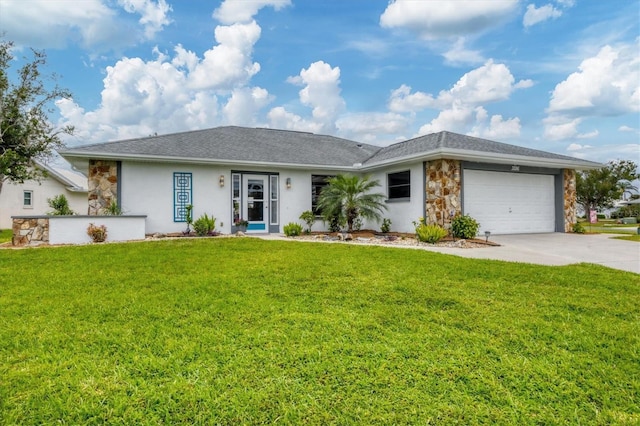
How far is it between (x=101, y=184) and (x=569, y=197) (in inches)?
701

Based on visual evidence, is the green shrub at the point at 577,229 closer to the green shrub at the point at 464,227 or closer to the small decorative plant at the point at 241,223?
the green shrub at the point at 464,227

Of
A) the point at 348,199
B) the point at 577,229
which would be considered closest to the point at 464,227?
the point at 348,199

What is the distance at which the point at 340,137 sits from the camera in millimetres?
19812

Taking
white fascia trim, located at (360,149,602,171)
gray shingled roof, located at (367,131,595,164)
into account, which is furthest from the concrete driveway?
gray shingled roof, located at (367,131,595,164)

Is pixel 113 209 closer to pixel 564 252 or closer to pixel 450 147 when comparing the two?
pixel 450 147

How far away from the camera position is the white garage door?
12.7m

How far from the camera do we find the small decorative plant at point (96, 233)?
10016 millimetres

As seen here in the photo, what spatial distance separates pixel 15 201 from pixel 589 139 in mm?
32290

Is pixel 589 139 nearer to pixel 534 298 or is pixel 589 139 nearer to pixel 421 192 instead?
pixel 421 192

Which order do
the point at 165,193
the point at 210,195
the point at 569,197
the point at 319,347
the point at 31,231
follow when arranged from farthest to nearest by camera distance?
the point at 569,197 < the point at 210,195 < the point at 165,193 < the point at 31,231 < the point at 319,347

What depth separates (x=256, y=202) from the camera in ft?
45.2

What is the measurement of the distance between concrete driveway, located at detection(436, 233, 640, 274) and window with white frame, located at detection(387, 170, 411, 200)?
→ 12.1 ft

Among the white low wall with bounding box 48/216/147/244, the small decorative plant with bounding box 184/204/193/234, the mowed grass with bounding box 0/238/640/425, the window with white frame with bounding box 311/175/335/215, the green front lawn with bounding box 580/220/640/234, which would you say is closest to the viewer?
the mowed grass with bounding box 0/238/640/425

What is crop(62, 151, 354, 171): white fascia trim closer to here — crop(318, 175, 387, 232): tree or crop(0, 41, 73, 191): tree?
crop(318, 175, 387, 232): tree
